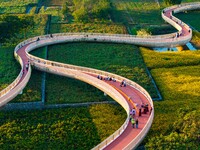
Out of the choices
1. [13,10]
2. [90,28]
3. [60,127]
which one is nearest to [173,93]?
[60,127]

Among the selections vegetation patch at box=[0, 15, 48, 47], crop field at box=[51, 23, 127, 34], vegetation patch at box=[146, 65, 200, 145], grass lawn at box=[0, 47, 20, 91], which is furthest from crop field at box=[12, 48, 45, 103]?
crop field at box=[51, 23, 127, 34]

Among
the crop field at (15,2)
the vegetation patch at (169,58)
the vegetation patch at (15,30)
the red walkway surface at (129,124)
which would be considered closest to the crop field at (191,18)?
the vegetation patch at (169,58)

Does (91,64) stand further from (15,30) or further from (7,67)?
(15,30)

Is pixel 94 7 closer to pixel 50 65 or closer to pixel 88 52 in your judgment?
pixel 88 52

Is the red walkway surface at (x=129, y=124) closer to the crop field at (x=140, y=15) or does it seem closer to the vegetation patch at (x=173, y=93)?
the vegetation patch at (x=173, y=93)

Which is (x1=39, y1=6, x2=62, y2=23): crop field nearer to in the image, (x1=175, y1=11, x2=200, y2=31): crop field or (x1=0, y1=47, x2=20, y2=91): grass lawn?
(x1=0, y1=47, x2=20, y2=91): grass lawn

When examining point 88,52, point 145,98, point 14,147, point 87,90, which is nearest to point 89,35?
point 88,52
